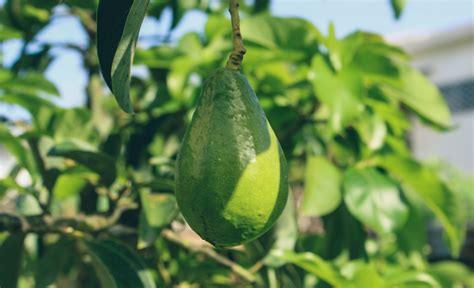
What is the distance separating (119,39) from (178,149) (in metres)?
0.45

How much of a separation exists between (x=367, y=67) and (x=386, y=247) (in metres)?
0.87

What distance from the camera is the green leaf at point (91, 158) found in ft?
3.63

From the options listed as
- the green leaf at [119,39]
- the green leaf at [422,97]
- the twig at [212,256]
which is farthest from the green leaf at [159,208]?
the green leaf at [422,97]

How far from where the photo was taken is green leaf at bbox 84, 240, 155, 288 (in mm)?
1006

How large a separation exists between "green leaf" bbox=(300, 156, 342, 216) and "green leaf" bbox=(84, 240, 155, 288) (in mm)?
341

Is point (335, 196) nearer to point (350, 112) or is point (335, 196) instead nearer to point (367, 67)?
point (350, 112)

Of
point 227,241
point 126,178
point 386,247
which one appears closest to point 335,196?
point 126,178

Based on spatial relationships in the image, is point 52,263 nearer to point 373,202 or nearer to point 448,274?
point 373,202

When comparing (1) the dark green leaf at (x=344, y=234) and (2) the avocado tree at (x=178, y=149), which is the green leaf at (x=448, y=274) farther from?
(1) the dark green leaf at (x=344, y=234)

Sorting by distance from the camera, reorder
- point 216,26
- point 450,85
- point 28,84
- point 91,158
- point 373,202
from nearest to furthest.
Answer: point 91,158 → point 373,202 → point 28,84 → point 216,26 → point 450,85

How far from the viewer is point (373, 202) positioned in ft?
4.15

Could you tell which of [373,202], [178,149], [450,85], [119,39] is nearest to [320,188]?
[373,202]

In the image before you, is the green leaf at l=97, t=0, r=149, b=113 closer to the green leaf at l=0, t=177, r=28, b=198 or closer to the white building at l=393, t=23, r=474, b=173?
the green leaf at l=0, t=177, r=28, b=198

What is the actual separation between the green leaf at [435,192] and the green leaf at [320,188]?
0.43 feet
